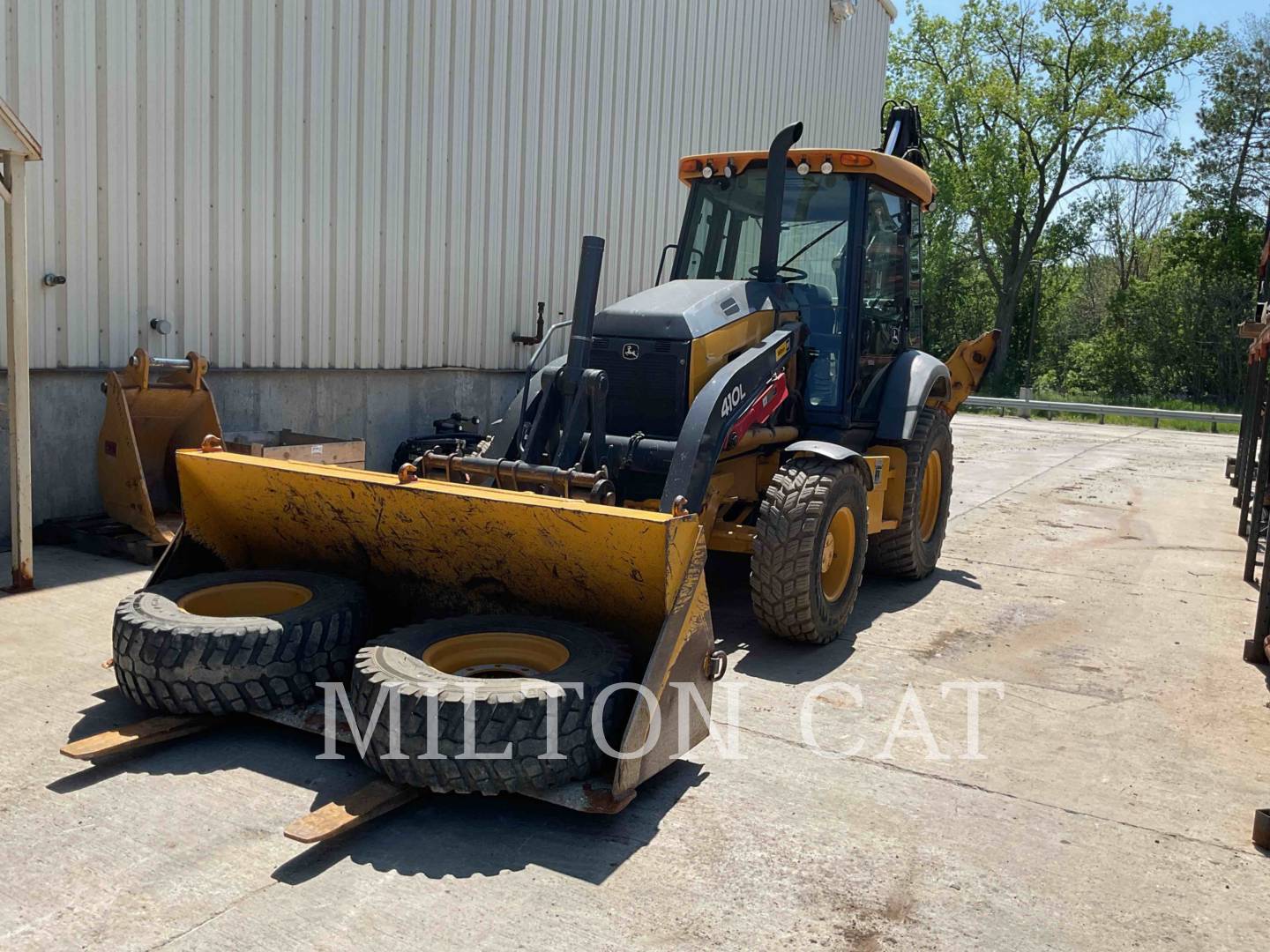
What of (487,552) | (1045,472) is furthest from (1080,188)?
(487,552)

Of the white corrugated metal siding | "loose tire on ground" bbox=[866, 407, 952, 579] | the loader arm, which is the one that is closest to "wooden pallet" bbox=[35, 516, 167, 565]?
the white corrugated metal siding

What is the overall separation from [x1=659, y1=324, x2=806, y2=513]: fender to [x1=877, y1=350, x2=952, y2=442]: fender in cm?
151

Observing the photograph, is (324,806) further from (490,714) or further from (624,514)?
(624,514)

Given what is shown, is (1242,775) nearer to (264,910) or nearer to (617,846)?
(617,846)

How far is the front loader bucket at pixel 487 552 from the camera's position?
3902 mm

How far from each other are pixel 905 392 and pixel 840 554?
5.37 ft

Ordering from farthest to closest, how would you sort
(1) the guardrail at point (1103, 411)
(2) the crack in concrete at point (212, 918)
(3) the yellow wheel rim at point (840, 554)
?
1. (1) the guardrail at point (1103, 411)
2. (3) the yellow wheel rim at point (840, 554)
3. (2) the crack in concrete at point (212, 918)

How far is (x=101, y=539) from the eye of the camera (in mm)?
7020

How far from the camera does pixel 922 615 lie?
22.0ft

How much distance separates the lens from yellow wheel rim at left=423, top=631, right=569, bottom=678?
4137 millimetres

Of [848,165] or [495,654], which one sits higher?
[848,165]

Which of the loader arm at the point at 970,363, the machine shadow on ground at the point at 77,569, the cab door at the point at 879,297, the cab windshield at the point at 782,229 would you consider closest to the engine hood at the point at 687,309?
the cab windshield at the point at 782,229

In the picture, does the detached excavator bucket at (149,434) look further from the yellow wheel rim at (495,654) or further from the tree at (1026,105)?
the tree at (1026,105)

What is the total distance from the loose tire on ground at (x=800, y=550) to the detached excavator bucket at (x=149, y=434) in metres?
3.88
